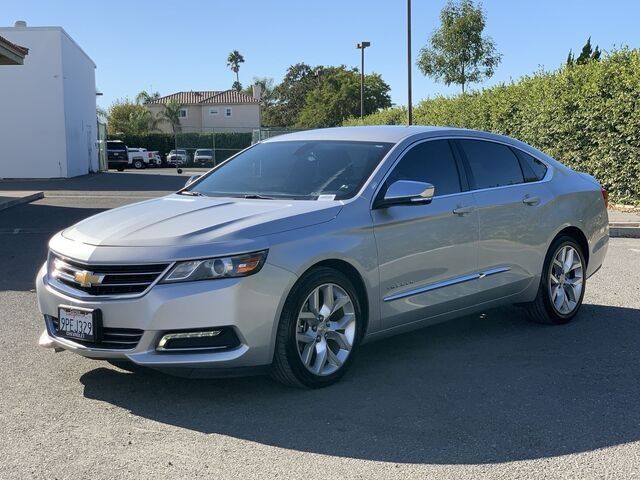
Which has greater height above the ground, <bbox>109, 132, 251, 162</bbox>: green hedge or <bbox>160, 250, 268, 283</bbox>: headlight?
<bbox>109, 132, 251, 162</bbox>: green hedge

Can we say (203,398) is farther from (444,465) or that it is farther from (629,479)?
(629,479)

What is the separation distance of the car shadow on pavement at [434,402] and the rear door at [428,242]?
45 centimetres

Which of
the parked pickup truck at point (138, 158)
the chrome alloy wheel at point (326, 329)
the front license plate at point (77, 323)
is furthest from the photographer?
the parked pickup truck at point (138, 158)

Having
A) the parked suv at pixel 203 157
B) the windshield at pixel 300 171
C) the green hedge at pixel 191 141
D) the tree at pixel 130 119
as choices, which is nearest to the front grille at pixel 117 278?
the windshield at pixel 300 171

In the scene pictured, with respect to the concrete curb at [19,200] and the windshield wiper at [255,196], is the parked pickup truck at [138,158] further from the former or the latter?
the windshield wiper at [255,196]

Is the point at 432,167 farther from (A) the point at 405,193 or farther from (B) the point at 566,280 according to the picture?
(B) the point at 566,280

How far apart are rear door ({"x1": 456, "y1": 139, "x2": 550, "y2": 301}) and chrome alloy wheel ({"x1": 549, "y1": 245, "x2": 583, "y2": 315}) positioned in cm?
29

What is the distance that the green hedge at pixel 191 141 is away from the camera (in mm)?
59438

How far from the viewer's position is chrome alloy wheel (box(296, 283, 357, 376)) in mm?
→ 4617

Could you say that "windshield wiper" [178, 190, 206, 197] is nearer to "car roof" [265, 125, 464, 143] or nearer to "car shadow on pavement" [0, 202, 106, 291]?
"car roof" [265, 125, 464, 143]

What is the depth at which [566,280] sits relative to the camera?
6.58 metres

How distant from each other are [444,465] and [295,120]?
302ft

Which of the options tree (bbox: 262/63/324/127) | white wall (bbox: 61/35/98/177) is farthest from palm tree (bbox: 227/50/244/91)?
white wall (bbox: 61/35/98/177)

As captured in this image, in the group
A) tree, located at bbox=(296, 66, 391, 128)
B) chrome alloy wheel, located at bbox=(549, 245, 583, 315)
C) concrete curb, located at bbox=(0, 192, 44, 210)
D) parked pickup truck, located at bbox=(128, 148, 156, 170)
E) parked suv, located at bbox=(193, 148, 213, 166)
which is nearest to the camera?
chrome alloy wheel, located at bbox=(549, 245, 583, 315)
